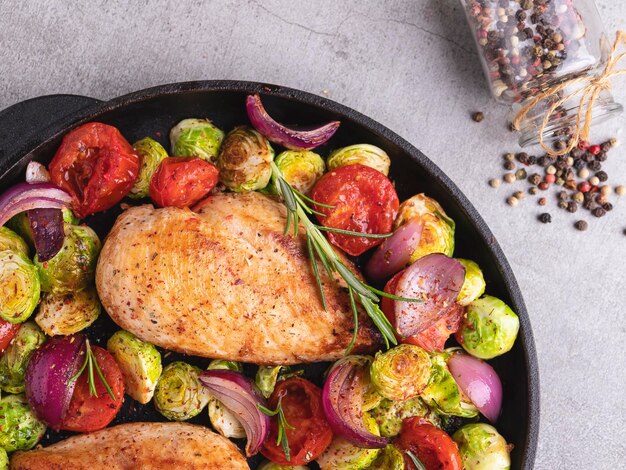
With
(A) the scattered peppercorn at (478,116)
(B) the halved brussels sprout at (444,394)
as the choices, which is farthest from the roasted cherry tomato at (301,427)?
(A) the scattered peppercorn at (478,116)

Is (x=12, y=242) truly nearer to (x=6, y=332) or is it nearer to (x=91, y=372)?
(x=6, y=332)

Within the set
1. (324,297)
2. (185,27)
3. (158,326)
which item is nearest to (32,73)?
(185,27)

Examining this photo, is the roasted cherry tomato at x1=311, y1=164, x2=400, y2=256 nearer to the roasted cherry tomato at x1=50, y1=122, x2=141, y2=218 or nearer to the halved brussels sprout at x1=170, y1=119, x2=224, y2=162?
the halved brussels sprout at x1=170, y1=119, x2=224, y2=162

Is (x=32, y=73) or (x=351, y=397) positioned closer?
(x=351, y=397)

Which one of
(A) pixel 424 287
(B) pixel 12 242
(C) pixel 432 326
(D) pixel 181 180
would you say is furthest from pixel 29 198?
(C) pixel 432 326

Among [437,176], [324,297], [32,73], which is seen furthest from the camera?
[32,73]

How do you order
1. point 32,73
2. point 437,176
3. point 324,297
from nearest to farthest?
point 324,297 < point 437,176 < point 32,73

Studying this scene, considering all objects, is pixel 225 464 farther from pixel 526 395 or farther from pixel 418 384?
pixel 526 395
